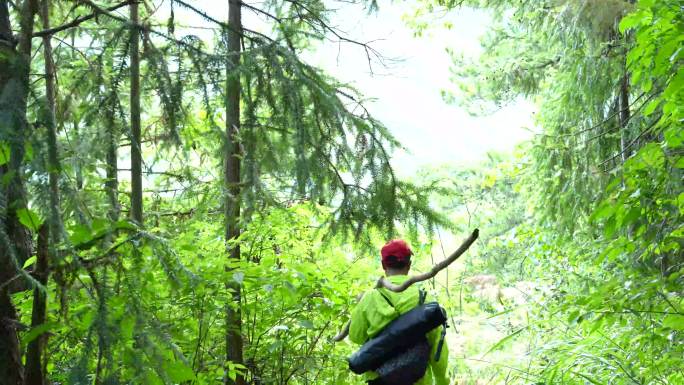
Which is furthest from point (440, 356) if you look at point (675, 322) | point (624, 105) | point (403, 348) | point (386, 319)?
point (624, 105)

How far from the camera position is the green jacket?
3314mm

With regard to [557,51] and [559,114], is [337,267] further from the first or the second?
[557,51]

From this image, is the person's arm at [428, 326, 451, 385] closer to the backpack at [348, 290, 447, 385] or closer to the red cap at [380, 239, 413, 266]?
the backpack at [348, 290, 447, 385]

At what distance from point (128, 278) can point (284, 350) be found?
232 cm

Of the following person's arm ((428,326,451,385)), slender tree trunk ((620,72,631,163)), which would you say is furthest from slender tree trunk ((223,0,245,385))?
slender tree trunk ((620,72,631,163))

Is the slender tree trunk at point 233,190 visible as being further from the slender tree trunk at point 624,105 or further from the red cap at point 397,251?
the slender tree trunk at point 624,105

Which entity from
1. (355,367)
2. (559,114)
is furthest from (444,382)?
(559,114)

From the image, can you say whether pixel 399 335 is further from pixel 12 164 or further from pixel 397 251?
pixel 12 164

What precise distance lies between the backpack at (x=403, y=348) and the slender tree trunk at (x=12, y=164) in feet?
5.33

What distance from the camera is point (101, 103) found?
246 cm

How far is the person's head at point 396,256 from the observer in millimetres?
3396

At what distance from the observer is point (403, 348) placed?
3.27 meters

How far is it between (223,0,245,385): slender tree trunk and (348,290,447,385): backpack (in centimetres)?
76

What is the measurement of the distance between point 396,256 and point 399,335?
1.35ft
